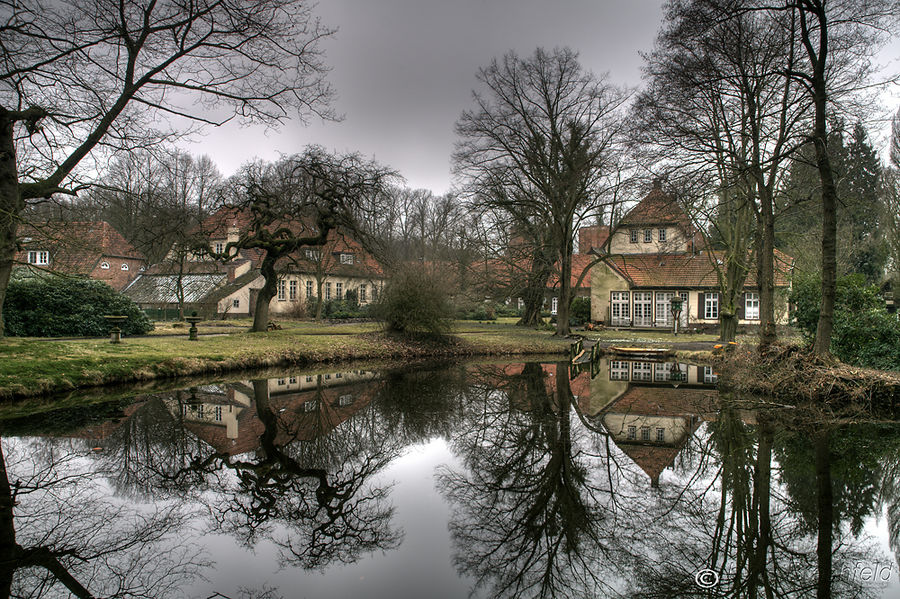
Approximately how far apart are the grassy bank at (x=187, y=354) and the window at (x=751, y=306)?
16.9m

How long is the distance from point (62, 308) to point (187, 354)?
27.2ft

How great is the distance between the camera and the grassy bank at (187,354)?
10945 mm

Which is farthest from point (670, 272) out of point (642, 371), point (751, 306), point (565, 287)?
point (642, 371)

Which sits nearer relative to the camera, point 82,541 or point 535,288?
point 82,541

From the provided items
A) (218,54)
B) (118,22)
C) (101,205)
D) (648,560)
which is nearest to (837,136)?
(648,560)

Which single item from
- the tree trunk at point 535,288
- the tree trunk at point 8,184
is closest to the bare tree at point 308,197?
the tree trunk at point 8,184

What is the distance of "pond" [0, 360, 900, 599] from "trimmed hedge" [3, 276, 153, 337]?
1194 cm

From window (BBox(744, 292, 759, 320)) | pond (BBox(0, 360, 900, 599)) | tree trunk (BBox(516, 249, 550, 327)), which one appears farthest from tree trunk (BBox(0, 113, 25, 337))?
window (BBox(744, 292, 759, 320))

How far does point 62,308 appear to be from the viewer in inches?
747

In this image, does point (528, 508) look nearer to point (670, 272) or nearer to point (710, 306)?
point (710, 306)

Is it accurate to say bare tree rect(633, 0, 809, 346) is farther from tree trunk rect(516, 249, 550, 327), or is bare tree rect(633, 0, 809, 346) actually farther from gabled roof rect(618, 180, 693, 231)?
tree trunk rect(516, 249, 550, 327)

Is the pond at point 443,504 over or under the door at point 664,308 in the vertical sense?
under

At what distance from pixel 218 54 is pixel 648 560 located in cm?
1423

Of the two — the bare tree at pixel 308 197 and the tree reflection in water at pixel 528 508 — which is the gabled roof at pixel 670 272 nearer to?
the bare tree at pixel 308 197
